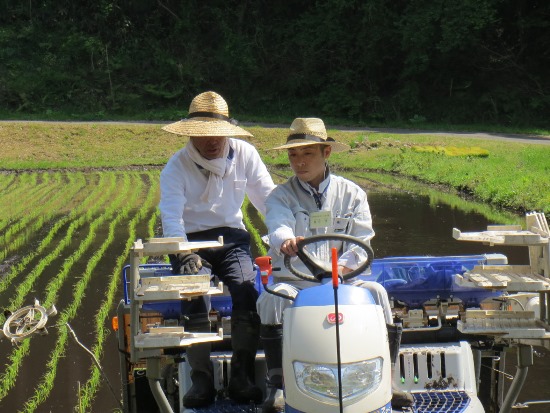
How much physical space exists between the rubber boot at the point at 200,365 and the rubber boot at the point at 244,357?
90 millimetres

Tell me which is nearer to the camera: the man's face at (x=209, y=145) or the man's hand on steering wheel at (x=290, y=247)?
the man's hand on steering wheel at (x=290, y=247)

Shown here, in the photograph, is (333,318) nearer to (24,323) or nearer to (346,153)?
(24,323)

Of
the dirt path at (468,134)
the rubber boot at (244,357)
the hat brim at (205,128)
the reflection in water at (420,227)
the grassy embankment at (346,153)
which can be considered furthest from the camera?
the dirt path at (468,134)

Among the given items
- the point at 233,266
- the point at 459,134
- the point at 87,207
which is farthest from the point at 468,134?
the point at 233,266

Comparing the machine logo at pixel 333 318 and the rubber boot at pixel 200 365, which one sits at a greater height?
the machine logo at pixel 333 318

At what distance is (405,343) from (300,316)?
109cm

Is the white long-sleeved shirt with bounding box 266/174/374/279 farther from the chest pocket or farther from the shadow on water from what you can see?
the shadow on water

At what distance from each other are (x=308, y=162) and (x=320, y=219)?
0.93ft

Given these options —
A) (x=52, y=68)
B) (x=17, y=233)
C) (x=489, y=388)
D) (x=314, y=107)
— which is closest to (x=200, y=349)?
(x=489, y=388)

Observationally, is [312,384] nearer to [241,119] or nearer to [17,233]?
[17,233]

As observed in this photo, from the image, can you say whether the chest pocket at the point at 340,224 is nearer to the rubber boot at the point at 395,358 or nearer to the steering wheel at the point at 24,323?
the rubber boot at the point at 395,358

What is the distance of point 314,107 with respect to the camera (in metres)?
28.5

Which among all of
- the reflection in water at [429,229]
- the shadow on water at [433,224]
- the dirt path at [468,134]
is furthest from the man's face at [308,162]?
the dirt path at [468,134]

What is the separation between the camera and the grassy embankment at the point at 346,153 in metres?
15.4
